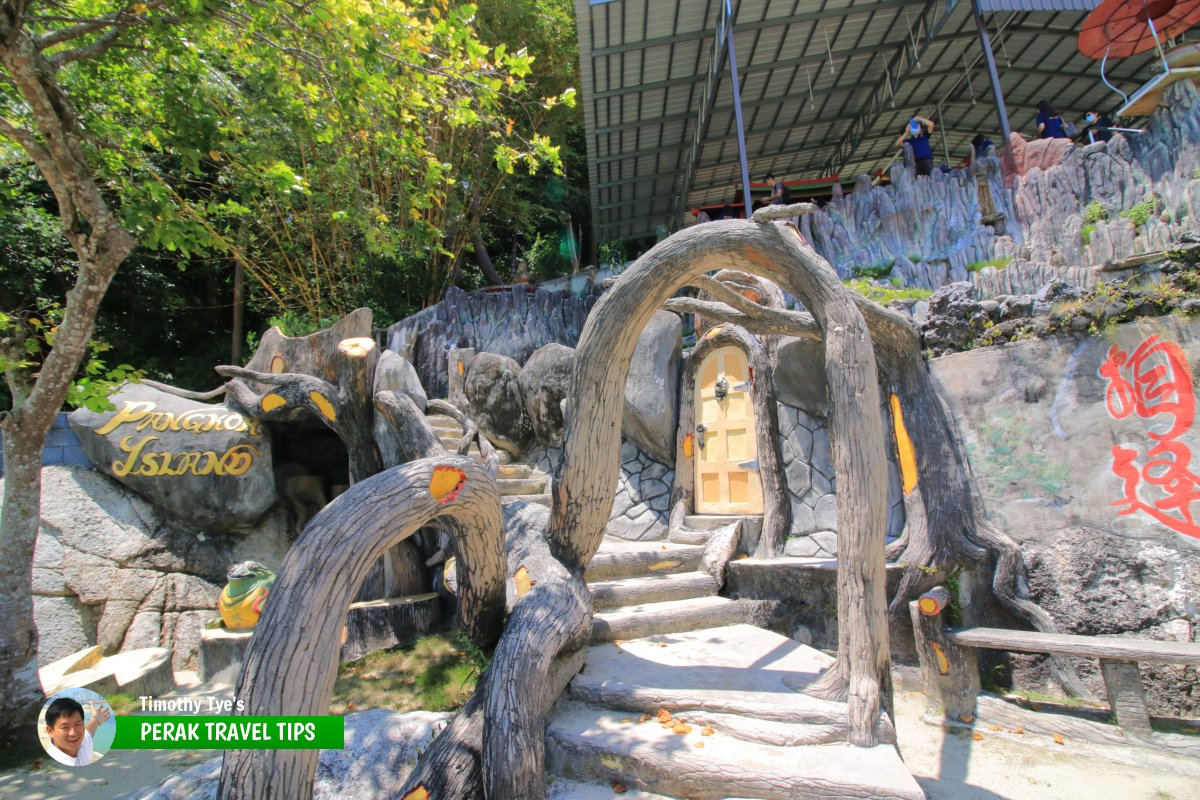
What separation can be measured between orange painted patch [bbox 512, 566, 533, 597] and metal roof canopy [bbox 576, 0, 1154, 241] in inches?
340

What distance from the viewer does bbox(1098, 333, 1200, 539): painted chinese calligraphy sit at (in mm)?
3654

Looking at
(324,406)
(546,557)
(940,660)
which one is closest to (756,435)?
(940,660)

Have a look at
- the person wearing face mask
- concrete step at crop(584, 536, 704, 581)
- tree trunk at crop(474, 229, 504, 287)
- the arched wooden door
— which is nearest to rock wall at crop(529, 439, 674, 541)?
the arched wooden door

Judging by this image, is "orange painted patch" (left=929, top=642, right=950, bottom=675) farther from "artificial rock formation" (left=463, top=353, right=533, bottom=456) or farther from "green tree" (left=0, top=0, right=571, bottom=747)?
"artificial rock formation" (left=463, top=353, right=533, bottom=456)

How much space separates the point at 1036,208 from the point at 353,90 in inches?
350

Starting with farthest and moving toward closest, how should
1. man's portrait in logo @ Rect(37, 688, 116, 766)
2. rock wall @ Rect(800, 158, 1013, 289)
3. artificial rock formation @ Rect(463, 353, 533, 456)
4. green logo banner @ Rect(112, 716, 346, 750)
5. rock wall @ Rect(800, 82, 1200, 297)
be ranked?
rock wall @ Rect(800, 158, 1013, 289) → artificial rock formation @ Rect(463, 353, 533, 456) → rock wall @ Rect(800, 82, 1200, 297) → man's portrait in logo @ Rect(37, 688, 116, 766) → green logo banner @ Rect(112, 716, 346, 750)

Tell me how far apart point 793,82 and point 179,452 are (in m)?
12.6

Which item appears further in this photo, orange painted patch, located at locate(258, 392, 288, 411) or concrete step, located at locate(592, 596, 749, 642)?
orange painted patch, located at locate(258, 392, 288, 411)

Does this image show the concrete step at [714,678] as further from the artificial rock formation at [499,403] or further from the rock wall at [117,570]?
Result: the rock wall at [117,570]

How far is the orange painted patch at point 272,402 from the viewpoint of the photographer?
5879 millimetres

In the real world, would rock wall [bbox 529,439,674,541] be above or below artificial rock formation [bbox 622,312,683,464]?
below

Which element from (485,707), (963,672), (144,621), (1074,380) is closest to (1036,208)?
(1074,380)

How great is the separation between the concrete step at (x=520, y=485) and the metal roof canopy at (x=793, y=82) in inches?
284

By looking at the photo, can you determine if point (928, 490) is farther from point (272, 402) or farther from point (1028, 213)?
point (1028, 213)
